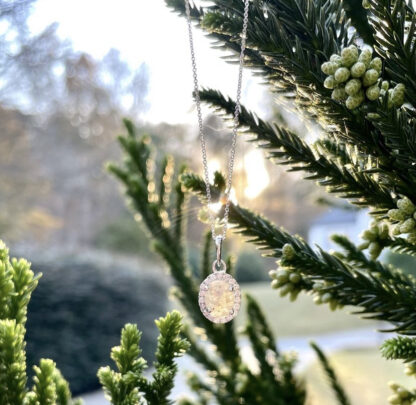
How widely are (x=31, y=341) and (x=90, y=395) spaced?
119 cm

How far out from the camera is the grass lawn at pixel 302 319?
12844 millimetres

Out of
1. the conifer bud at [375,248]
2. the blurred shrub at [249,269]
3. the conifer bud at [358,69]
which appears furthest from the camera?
the blurred shrub at [249,269]

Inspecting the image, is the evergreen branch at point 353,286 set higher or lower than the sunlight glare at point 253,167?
higher

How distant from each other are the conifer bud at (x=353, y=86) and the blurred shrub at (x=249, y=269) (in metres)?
19.0

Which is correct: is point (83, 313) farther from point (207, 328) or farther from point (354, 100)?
point (354, 100)

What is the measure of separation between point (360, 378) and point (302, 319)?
5.53m

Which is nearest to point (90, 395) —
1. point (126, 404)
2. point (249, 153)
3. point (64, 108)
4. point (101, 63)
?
point (249, 153)

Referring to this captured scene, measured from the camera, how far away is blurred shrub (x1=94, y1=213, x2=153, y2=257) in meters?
17.1

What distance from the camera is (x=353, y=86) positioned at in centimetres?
64

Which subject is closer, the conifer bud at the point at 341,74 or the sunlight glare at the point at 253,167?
the conifer bud at the point at 341,74

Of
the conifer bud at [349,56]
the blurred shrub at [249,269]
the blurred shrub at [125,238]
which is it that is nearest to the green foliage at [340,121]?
the conifer bud at [349,56]

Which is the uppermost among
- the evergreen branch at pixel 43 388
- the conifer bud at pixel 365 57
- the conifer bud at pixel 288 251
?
the conifer bud at pixel 365 57

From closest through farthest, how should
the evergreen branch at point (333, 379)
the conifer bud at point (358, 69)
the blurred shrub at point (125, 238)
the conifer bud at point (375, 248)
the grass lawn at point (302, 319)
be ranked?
the conifer bud at point (358, 69), the conifer bud at point (375, 248), the evergreen branch at point (333, 379), the grass lawn at point (302, 319), the blurred shrub at point (125, 238)

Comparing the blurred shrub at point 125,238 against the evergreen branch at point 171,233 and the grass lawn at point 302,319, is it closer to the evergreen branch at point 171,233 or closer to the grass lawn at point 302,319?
the grass lawn at point 302,319
